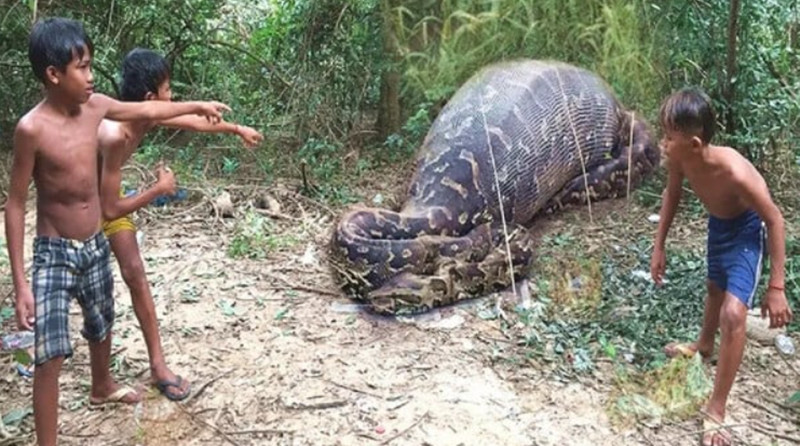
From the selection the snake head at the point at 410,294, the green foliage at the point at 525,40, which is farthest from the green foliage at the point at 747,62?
the snake head at the point at 410,294

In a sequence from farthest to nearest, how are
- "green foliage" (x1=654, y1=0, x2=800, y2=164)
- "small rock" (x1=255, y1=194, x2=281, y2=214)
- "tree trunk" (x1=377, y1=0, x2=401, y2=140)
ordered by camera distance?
"tree trunk" (x1=377, y1=0, x2=401, y2=140) → "small rock" (x1=255, y1=194, x2=281, y2=214) → "green foliage" (x1=654, y1=0, x2=800, y2=164)

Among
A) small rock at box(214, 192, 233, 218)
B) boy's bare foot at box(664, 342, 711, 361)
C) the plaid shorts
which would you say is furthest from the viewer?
small rock at box(214, 192, 233, 218)

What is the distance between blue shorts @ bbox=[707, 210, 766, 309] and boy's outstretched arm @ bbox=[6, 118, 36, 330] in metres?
2.87

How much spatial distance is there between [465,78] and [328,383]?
3441 mm

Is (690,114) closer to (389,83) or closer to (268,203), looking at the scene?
(268,203)

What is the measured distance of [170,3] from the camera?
6605mm

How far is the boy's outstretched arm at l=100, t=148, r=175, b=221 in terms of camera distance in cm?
328

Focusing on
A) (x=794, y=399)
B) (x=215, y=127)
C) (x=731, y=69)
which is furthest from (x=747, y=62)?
(x=215, y=127)

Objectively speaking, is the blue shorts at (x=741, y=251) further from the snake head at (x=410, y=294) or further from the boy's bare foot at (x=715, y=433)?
the snake head at (x=410, y=294)

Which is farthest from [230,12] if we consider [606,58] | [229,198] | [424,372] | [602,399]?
[602,399]

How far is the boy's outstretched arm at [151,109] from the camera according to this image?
10.4 ft

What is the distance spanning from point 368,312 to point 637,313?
1.51 m

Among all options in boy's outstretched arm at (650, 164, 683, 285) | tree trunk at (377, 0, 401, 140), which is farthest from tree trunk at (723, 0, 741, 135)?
tree trunk at (377, 0, 401, 140)

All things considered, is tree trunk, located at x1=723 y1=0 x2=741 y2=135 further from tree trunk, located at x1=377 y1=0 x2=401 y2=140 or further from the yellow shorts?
the yellow shorts
